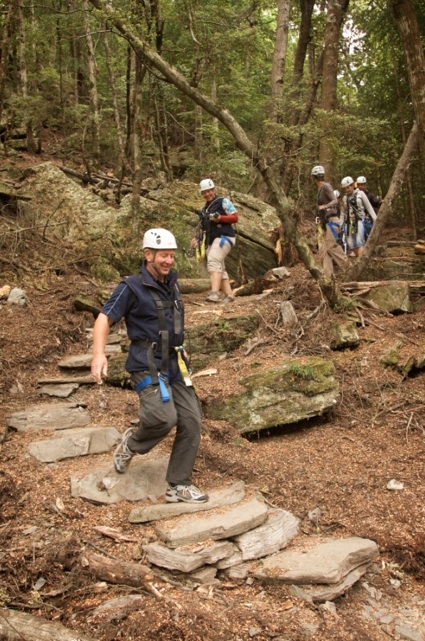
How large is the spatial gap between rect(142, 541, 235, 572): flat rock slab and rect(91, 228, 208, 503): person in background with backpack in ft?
2.21

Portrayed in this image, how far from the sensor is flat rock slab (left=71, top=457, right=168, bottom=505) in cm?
491

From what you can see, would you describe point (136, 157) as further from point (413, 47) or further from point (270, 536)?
point (270, 536)

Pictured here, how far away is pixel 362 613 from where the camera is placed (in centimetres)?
410

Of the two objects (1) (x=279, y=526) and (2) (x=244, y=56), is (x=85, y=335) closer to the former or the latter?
(1) (x=279, y=526)

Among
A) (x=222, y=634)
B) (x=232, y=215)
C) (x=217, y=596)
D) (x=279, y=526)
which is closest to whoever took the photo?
(x=222, y=634)

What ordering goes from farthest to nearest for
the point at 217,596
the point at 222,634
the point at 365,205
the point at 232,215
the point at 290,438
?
the point at 365,205, the point at 232,215, the point at 290,438, the point at 217,596, the point at 222,634

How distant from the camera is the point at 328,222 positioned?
10797 millimetres

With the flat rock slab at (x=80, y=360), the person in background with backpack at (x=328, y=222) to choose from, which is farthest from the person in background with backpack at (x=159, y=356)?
the person in background with backpack at (x=328, y=222)

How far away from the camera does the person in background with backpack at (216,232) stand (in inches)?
369

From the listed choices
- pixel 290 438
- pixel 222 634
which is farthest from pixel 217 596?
pixel 290 438

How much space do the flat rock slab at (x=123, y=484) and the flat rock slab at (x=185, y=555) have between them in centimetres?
78

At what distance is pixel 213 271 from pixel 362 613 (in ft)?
21.5

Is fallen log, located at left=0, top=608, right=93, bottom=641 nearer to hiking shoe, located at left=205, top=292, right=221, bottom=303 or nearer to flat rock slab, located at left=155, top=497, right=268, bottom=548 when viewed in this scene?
flat rock slab, located at left=155, top=497, right=268, bottom=548

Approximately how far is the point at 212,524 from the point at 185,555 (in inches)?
18.1
